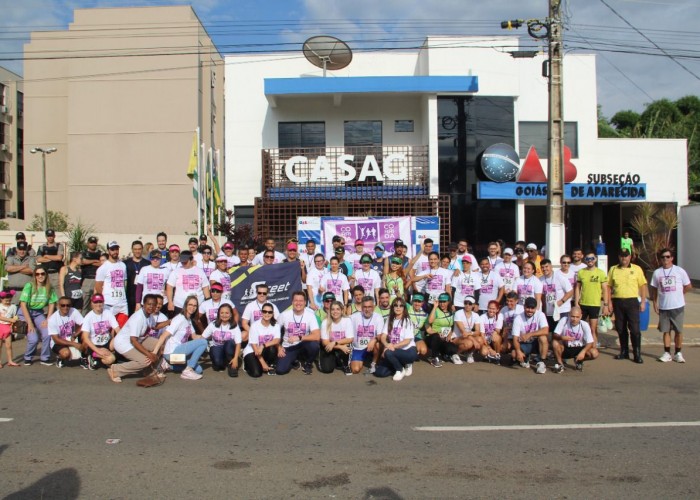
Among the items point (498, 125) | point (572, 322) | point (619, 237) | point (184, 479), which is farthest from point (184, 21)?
point (184, 479)

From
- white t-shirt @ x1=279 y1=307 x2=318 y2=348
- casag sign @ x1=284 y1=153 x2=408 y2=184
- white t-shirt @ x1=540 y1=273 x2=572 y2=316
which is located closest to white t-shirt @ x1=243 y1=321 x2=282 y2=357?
white t-shirt @ x1=279 y1=307 x2=318 y2=348

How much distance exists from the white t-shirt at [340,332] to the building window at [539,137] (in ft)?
38.8

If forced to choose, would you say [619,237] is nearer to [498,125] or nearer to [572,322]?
[498,125]

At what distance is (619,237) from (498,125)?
651 centimetres

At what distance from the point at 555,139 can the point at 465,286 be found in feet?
13.4

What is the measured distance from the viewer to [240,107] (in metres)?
19.2

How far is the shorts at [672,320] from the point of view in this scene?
9.33m

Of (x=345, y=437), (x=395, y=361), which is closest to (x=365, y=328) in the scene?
(x=395, y=361)

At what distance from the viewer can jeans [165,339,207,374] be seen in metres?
8.56

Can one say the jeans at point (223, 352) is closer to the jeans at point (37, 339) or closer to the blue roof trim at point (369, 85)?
the jeans at point (37, 339)

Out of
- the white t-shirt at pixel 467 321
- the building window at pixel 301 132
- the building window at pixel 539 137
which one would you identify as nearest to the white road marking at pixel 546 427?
the white t-shirt at pixel 467 321

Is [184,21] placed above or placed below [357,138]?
above

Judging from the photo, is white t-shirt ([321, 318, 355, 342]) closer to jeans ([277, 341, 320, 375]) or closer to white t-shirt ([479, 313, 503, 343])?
jeans ([277, 341, 320, 375])

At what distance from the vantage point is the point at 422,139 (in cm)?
1905
